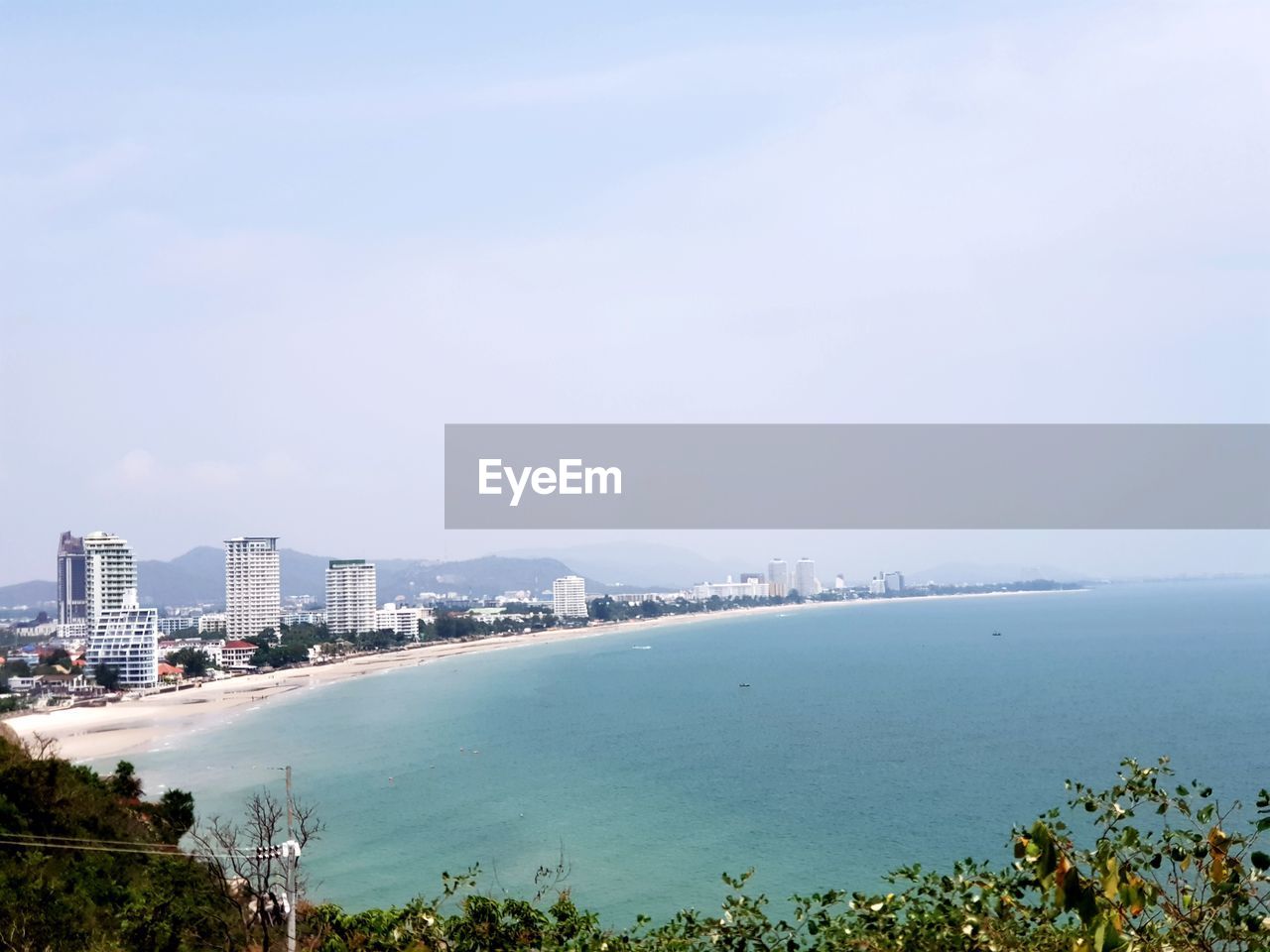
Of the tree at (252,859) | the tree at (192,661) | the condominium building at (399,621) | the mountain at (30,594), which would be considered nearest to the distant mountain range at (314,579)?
the mountain at (30,594)

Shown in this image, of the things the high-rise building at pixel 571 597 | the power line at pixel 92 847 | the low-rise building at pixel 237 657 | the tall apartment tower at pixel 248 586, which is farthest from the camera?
the high-rise building at pixel 571 597

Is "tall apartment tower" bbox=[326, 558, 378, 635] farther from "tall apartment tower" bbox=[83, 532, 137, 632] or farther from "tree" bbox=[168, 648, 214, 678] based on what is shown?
"tree" bbox=[168, 648, 214, 678]

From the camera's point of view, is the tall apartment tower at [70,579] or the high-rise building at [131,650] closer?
the high-rise building at [131,650]

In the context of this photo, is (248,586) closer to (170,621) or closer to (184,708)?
(170,621)

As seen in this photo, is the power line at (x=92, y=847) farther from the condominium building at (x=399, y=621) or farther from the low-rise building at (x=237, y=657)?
the condominium building at (x=399, y=621)

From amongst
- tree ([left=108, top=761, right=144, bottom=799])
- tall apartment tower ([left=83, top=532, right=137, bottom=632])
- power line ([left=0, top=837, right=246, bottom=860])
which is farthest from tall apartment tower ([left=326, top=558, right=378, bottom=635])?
power line ([left=0, top=837, right=246, bottom=860])

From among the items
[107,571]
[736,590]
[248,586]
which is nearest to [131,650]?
[107,571]
